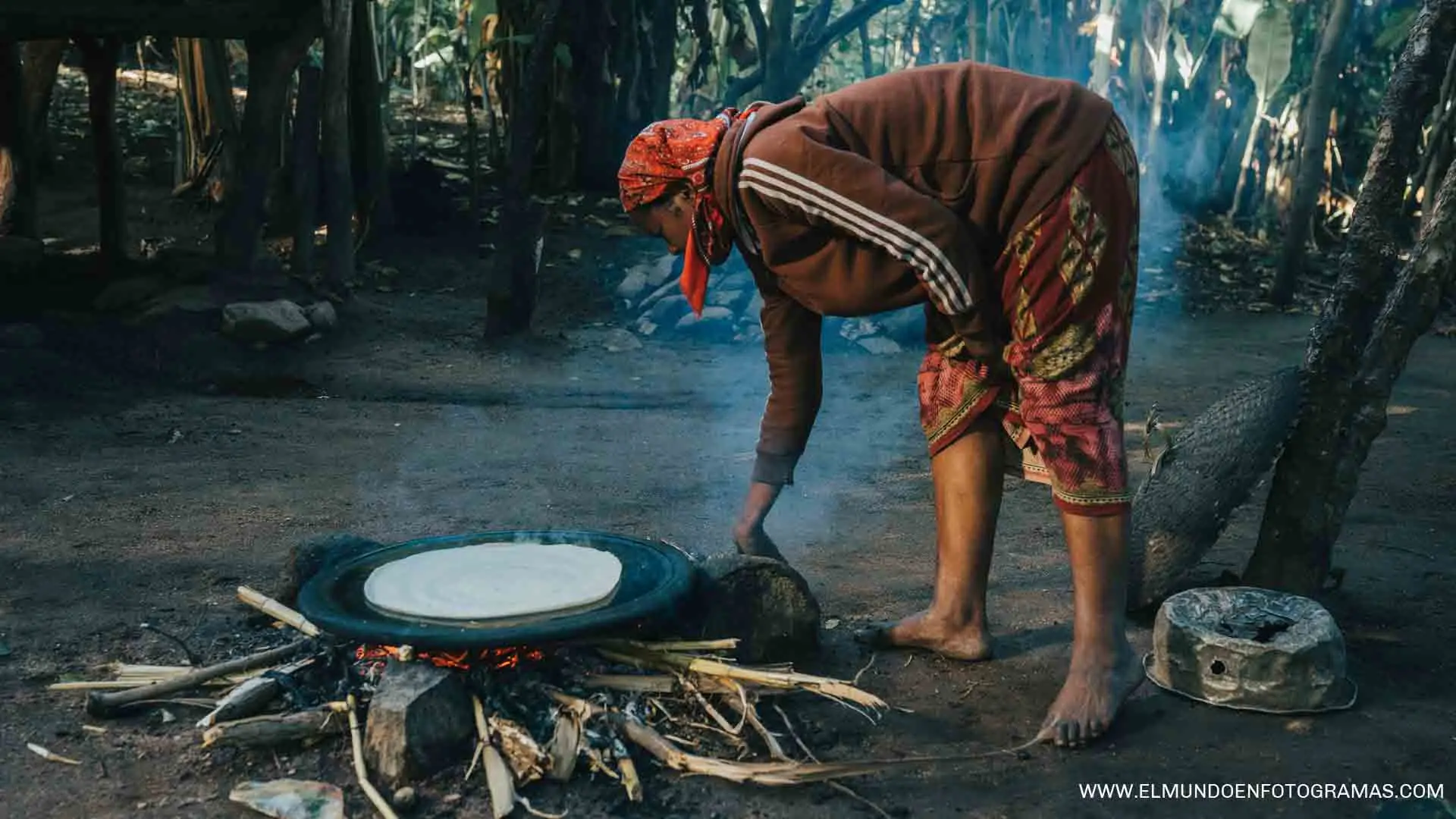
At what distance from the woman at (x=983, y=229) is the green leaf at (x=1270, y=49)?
9.13 meters

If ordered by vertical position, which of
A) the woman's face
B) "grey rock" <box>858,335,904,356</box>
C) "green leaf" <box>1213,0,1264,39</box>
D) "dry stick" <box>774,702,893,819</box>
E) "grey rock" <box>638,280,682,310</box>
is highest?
"green leaf" <box>1213,0,1264,39</box>

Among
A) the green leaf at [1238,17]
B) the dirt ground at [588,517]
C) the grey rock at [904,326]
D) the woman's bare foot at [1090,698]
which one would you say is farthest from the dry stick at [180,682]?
the green leaf at [1238,17]

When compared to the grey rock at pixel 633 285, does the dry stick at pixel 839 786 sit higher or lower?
higher

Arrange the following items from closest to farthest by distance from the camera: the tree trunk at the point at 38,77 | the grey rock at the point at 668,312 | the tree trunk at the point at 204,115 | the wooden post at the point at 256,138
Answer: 1. the wooden post at the point at 256,138
2. the tree trunk at the point at 38,77
3. the grey rock at the point at 668,312
4. the tree trunk at the point at 204,115

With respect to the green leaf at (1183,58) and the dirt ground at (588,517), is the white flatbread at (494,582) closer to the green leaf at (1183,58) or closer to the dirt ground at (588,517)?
the dirt ground at (588,517)

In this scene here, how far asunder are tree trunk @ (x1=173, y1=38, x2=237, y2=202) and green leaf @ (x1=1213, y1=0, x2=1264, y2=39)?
317 inches

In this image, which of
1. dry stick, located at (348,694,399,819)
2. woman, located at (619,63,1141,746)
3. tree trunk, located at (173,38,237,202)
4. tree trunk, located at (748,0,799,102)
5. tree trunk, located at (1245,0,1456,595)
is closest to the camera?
dry stick, located at (348,694,399,819)

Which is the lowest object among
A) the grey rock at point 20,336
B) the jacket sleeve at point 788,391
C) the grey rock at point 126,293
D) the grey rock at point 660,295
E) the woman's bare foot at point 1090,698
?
the grey rock at point 660,295

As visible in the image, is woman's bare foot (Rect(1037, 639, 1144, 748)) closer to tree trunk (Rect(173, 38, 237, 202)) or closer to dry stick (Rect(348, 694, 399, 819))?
dry stick (Rect(348, 694, 399, 819))

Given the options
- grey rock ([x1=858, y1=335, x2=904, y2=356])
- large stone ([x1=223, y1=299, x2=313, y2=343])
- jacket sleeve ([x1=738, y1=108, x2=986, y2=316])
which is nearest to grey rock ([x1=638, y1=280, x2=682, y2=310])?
grey rock ([x1=858, y1=335, x2=904, y2=356])

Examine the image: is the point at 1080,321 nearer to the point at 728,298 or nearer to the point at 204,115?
the point at 728,298

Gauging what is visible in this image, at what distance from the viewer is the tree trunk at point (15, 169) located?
7.46 meters

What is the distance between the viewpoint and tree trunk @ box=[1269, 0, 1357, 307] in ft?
28.3

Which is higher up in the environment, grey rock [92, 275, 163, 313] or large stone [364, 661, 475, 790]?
large stone [364, 661, 475, 790]
